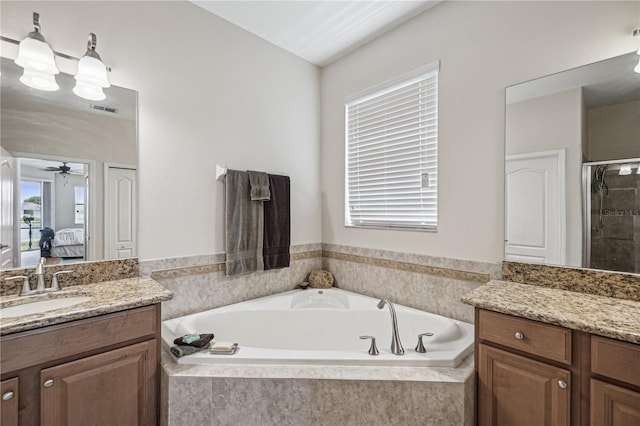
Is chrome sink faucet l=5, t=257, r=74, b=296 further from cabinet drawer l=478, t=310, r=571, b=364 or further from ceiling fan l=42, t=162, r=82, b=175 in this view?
cabinet drawer l=478, t=310, r=571, b=364

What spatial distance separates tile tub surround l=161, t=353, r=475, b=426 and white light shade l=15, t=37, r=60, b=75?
172cm

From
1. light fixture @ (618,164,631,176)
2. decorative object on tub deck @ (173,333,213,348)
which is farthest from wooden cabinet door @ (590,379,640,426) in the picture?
decorative object on tub deck @ (173,333,213,348)

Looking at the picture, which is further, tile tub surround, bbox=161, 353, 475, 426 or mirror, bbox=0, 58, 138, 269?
mirror, bbox=0, 58, 138, 269

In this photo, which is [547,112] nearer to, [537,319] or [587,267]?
[587,267]

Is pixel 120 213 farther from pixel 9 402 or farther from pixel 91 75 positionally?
pixel 9 402

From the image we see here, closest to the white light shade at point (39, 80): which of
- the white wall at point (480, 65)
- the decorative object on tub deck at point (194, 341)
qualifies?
the decorative object on tub deck at point (194, 341)

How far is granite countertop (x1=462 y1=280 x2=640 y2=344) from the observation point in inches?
42.9

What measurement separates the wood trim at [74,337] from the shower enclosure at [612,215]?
225 cm

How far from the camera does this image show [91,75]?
166 centimetres

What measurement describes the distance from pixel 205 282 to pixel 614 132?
2596 millimetres

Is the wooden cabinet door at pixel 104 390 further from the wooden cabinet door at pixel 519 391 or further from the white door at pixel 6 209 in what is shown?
the wooden cabinet door at pixel 519 391

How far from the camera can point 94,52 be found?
5.44 ft

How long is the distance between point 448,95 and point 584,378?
174 centimetres

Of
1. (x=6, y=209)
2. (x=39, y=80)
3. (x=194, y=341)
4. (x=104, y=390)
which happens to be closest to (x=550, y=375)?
(x=194, y=341)
